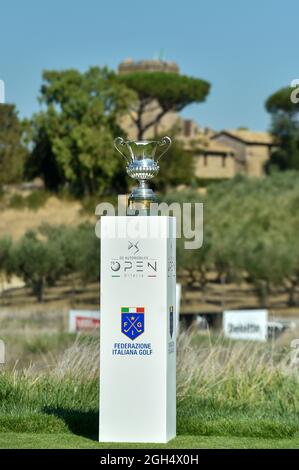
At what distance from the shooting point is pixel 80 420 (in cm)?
1182

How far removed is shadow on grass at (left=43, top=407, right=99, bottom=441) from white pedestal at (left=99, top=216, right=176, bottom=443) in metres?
0.71

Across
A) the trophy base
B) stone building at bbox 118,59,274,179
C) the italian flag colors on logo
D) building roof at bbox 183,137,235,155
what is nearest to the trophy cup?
the trophy base

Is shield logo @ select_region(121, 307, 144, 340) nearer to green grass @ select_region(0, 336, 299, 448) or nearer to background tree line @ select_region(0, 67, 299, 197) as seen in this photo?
green grass @ select_region(0, 336, 299, 448)

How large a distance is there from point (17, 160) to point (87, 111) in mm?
5747

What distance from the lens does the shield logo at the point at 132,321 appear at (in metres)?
10.3

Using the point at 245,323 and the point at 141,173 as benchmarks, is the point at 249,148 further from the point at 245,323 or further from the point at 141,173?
the point at 141,173

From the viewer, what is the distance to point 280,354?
682 inches

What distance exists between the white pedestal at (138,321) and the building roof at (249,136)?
263ft

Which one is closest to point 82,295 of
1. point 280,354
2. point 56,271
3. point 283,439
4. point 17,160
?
point 56,271

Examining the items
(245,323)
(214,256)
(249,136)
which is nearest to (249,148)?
(249,136)

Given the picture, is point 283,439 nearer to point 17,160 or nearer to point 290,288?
point 290,288

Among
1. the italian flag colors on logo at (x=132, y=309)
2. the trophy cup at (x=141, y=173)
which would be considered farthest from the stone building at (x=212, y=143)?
the italian flag colors on logo at (x=132, y=309)

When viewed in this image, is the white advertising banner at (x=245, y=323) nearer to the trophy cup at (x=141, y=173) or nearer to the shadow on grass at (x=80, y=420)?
the shadow on grass at (x=80, y=420)

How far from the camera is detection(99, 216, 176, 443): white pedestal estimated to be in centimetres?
1023
